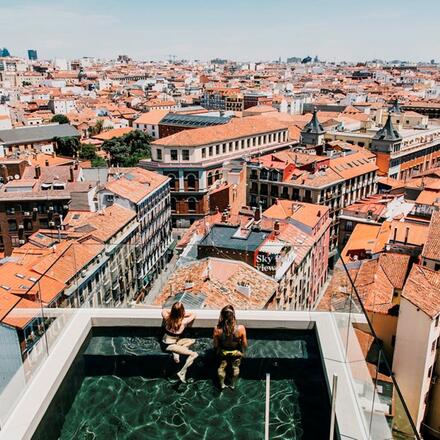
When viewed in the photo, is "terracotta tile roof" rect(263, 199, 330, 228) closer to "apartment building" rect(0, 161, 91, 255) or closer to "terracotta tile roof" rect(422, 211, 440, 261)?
"terracotta tile roof" rect(422, 211, 440, 261)

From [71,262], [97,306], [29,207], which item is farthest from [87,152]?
[97,306]

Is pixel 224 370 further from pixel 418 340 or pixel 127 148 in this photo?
pixel 127 148

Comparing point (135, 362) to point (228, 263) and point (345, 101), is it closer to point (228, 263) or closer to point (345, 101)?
point (228, 263)

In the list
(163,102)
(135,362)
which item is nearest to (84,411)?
(135,362)

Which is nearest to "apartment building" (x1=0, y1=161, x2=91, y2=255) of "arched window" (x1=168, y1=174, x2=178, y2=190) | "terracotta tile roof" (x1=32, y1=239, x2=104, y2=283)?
"arched window" (x1=168, y1=174, x2=178, y2=190)

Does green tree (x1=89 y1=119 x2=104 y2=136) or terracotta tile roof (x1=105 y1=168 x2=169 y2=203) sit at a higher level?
terracotta tile roof (x1=105 y1=168 x2=169 y2=203)

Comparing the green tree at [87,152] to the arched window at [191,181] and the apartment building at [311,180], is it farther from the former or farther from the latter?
the apartment building at [311,180]

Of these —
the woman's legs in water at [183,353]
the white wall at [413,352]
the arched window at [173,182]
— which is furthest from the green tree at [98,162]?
the woman's legs in water at [183,353]
